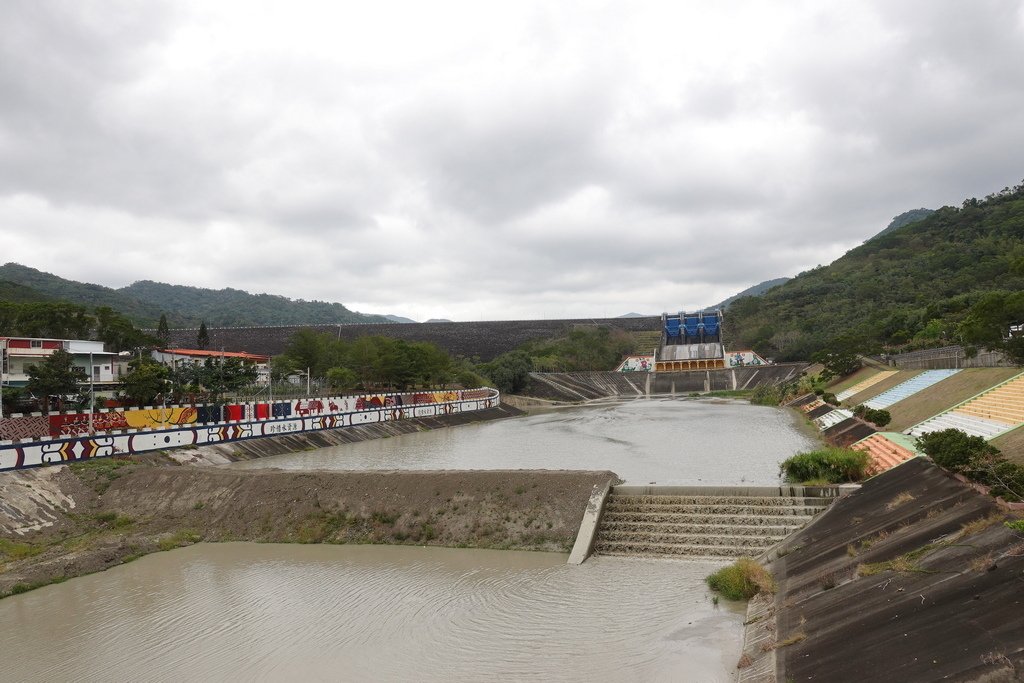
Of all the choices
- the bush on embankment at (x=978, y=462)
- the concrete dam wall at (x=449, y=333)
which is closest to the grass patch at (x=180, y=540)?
the bush on embankment at (x=978, y=462)

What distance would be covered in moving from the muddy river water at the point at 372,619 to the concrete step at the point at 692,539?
1043 millimetres

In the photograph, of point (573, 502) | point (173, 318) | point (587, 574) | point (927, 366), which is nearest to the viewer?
point (587, 574)

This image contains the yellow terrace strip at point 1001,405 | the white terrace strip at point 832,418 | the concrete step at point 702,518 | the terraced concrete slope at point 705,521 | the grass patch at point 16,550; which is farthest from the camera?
the white terrace strip at point 832,418

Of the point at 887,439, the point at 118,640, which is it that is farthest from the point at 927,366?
the point at 118,640

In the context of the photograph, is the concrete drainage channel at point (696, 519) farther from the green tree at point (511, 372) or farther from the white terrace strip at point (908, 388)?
the green tree at point (511, 372)

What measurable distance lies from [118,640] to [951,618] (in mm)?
13555

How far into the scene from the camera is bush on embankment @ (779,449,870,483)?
1805 cm

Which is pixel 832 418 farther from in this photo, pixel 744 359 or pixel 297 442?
pixel 744 359

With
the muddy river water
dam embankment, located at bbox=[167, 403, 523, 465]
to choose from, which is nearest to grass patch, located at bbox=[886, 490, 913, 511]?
the muddy river water

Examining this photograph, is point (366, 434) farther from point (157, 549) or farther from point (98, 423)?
point (157, 549)

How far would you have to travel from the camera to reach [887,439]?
78.6 feet

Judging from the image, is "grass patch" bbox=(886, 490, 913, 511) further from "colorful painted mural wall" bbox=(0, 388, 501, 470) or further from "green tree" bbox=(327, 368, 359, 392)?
"green tree" bbox=(327, 368, 359, 392)

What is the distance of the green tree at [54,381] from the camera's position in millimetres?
44844

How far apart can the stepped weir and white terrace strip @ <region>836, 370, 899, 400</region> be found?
1490 inches
